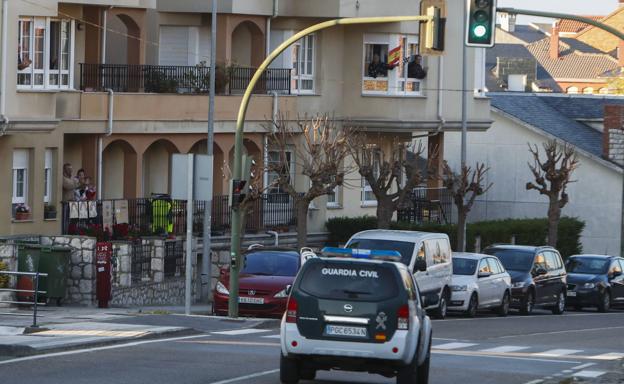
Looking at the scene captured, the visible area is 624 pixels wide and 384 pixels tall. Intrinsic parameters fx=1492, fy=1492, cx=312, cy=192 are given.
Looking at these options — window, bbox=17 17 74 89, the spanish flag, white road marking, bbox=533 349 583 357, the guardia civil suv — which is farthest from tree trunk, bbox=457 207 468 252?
the guardia civil suv

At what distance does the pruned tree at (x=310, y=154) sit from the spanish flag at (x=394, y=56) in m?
2.54

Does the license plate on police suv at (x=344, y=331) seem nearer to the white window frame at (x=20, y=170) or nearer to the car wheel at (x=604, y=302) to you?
the white window frame at (x=20, y=170)

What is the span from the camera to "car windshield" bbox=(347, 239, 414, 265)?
31516 mm

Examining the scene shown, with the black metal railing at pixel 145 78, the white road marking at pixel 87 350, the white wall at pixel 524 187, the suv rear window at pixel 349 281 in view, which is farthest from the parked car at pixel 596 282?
the suv rear window at pixel 349 281

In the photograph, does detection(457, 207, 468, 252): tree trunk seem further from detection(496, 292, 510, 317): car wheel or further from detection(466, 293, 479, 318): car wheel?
detection(466, 293, 479, 318): car wheel

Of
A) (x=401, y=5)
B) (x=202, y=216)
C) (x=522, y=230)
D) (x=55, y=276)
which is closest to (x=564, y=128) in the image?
(x=522, y=230)

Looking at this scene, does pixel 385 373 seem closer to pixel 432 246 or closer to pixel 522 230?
pixel 432 246

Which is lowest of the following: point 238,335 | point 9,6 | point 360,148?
point 238,335

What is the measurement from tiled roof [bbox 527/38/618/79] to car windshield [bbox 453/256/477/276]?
82.5m

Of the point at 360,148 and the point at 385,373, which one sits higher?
the point at 360,148

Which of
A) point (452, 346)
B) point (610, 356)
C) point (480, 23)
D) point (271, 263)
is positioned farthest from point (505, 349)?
point (271, 263)

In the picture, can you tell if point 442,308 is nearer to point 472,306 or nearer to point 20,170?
point 472,306

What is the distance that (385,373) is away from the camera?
17578 mm

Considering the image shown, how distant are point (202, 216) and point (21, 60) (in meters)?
8.22
